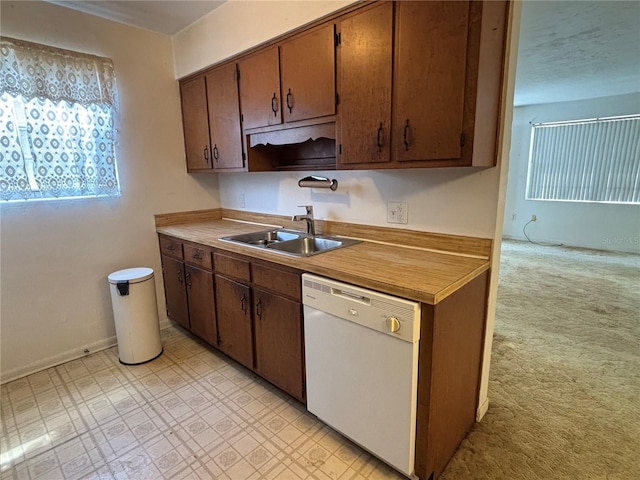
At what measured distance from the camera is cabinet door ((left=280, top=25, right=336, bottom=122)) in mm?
1767

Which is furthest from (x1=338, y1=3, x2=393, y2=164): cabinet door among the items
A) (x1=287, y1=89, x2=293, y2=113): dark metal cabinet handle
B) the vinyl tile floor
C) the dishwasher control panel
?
the vinyl tile floor

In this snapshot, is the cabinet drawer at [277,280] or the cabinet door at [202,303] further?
the cabinet door at [202,303]

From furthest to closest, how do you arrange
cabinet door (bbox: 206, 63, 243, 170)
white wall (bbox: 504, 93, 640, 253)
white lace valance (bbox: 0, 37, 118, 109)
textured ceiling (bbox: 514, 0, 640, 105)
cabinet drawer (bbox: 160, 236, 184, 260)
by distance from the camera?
white wall (bbox: 504, 93, 640, 253) → cabinet drawer (bbox: 160, 236, 184, 260) → textured ceiling (bbox: 514, 0, 640, 105) → cabinet door (bbox: 206, 63, 243, 170) → white lace valance (bbox: 0, 37, 118, 109)

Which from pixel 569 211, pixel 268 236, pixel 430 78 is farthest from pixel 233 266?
pixel 569 211

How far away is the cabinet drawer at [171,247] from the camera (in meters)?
2.64

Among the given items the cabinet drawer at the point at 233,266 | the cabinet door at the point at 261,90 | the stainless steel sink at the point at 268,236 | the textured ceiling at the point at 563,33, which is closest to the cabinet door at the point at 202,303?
the cabinet drawer at the point at 233,266

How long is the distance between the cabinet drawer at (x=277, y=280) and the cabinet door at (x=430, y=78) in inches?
32.8

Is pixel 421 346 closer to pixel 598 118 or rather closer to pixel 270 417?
pixel 270 417

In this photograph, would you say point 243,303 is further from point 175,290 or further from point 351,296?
point 175,290

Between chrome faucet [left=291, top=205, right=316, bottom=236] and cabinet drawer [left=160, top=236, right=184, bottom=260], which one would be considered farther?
cabinet drawer [left=160, top=236, right=184, bottom=260]

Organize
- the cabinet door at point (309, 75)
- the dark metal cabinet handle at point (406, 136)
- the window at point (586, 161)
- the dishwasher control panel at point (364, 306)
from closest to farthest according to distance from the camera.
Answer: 1. the dishwasher control panel at point (364, 306)
2. the dark metal cabinet handle at point (406, 136)
3. the cabinet door at point (309, 75)
4. the window at point (586, 161)

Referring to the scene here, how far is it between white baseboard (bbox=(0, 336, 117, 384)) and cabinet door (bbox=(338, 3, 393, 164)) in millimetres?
2493

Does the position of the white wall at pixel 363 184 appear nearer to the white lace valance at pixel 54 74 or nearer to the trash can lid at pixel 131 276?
Result: the white lace valance at pixel 54 74

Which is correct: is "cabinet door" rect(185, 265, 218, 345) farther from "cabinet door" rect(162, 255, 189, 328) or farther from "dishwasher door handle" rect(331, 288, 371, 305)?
"dishwasher door handle" rect(331, 288, 371, 305)
